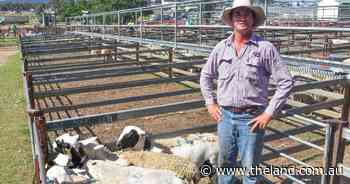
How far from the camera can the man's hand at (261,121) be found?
2.86 metres

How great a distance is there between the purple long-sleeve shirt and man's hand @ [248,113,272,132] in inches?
1.7

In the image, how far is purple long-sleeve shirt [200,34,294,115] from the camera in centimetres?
284

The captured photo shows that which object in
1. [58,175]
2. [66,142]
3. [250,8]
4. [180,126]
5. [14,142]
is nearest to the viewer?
[250,8]

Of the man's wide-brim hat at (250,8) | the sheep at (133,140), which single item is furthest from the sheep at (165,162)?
the man's wide-brim hat at (250,8)

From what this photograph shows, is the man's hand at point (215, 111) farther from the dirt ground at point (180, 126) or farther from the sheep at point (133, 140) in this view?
the dirt ground at point (180, 126)

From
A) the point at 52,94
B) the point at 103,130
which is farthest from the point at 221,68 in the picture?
the point at 103,130

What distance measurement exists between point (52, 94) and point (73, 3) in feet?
254

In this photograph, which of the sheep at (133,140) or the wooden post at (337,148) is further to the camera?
the sheep at (133,140)

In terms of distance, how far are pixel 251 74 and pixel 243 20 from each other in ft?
1.30

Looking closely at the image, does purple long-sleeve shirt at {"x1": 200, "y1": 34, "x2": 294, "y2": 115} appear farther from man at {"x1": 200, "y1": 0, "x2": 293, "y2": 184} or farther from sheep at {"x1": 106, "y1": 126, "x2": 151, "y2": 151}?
sheep at {"x1": 106, "y1": 126, "x2": 151, "y2": 151}

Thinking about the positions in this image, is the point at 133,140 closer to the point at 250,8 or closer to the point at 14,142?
the point at 250,8

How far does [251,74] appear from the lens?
2.90m

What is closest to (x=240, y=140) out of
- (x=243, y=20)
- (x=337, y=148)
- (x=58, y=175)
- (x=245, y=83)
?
(x=245, y=83)

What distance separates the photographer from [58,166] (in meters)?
3.23
